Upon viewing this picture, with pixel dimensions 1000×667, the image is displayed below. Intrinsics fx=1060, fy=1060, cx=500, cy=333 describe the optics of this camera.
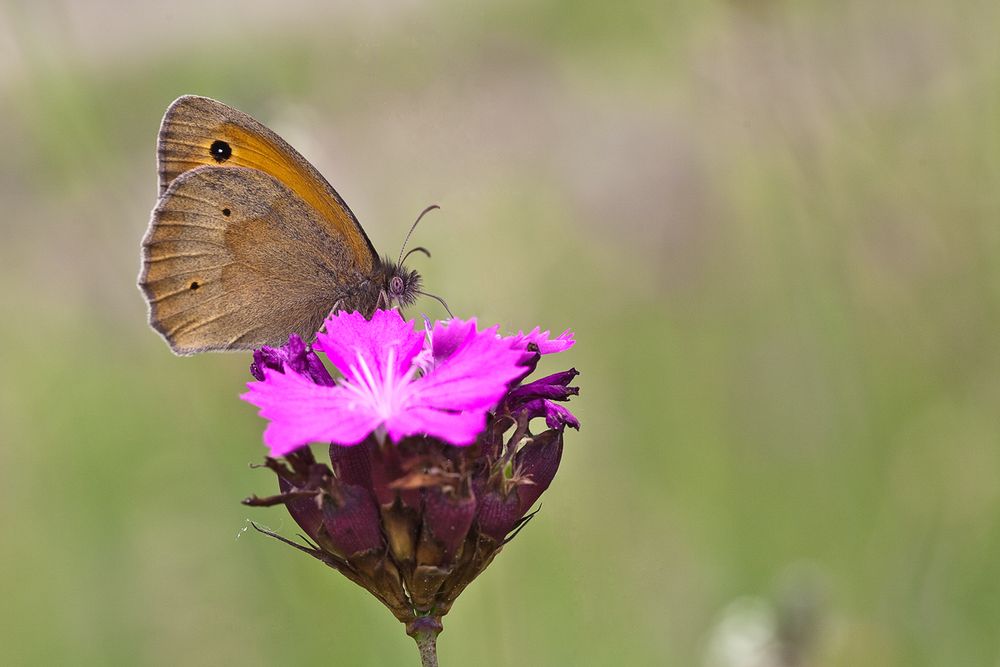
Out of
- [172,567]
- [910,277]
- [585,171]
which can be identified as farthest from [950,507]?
[585,171]

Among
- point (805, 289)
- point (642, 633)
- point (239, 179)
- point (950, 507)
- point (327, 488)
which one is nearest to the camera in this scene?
point (327, 488)

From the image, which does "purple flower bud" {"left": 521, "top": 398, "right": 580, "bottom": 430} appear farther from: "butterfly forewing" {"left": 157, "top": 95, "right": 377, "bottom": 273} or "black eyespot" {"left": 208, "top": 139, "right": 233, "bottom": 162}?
"black eyespot" {"left": 208, "top": 139, "right": 233, "bottom": 162}

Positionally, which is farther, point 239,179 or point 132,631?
point 132,631

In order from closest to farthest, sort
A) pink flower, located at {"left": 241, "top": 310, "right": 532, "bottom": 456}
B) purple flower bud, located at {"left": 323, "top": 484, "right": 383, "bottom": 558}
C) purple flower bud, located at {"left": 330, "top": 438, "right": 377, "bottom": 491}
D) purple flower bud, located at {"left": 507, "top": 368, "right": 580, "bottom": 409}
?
pink flower, located at {"left": 241, "top": 310, "right": 532, "bottom": 456}, purple flower bud, located at {"left": 323, "top": 484, "right": 383, "bottom": 558}, purple flower bud, located at {"left": 330, "top": 438, "right": 377, "bottom": 491}, purple flower bud, located at {"left": 507, "top": 368, "right": 580, "bottom": 409}

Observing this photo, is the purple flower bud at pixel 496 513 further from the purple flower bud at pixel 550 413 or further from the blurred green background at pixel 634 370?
the blurred green background at pixel 634 370

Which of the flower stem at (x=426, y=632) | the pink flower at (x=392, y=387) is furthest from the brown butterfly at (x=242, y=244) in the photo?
the flower stem at (x=426, y=632)

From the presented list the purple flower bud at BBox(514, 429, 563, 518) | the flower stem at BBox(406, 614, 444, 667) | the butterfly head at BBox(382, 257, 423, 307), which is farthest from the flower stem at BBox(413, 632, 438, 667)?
the butterfly head at BBox(382, 257, 423, 307)

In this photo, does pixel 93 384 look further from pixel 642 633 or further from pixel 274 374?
pixel 274 374
